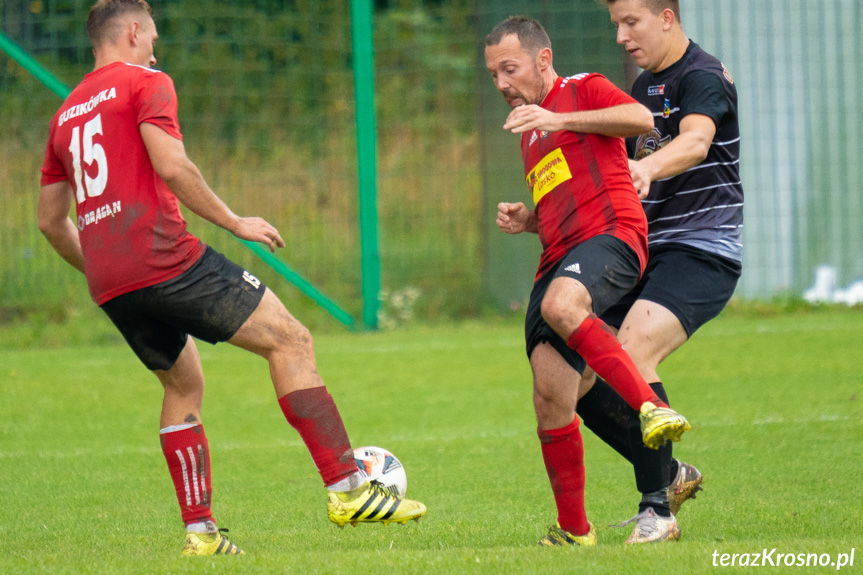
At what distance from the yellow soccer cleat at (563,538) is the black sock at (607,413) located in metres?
0.43

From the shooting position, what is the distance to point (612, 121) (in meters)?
3.68

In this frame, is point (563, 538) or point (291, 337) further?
point (563, 538)

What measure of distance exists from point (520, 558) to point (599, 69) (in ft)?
28.8

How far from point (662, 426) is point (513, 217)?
132 centimetres

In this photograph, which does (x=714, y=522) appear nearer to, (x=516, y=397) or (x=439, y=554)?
(x=439, y=554)

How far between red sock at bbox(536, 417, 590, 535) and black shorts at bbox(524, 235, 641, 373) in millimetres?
277

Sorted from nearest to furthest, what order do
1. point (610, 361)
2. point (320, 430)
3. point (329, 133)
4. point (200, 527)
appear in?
point (610, 361) → point (320, 430) → point (200, 527) → point (329, 133)

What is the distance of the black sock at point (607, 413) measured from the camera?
166 inches

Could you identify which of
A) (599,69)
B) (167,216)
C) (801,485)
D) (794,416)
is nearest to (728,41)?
(599,69)

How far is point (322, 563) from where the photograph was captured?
A: 3.30 m

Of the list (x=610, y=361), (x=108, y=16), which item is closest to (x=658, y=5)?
(x=610, y=361)

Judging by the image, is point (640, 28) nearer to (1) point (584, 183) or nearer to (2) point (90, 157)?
(1) point (584, 183)

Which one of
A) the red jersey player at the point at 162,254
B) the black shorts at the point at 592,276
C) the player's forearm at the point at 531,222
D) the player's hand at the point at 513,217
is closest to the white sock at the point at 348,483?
the red jersey player at the point at 162,254

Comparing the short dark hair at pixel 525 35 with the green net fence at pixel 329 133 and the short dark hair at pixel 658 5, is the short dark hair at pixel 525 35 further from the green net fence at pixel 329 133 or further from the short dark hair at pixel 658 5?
the green net fence at pixel 329 133
